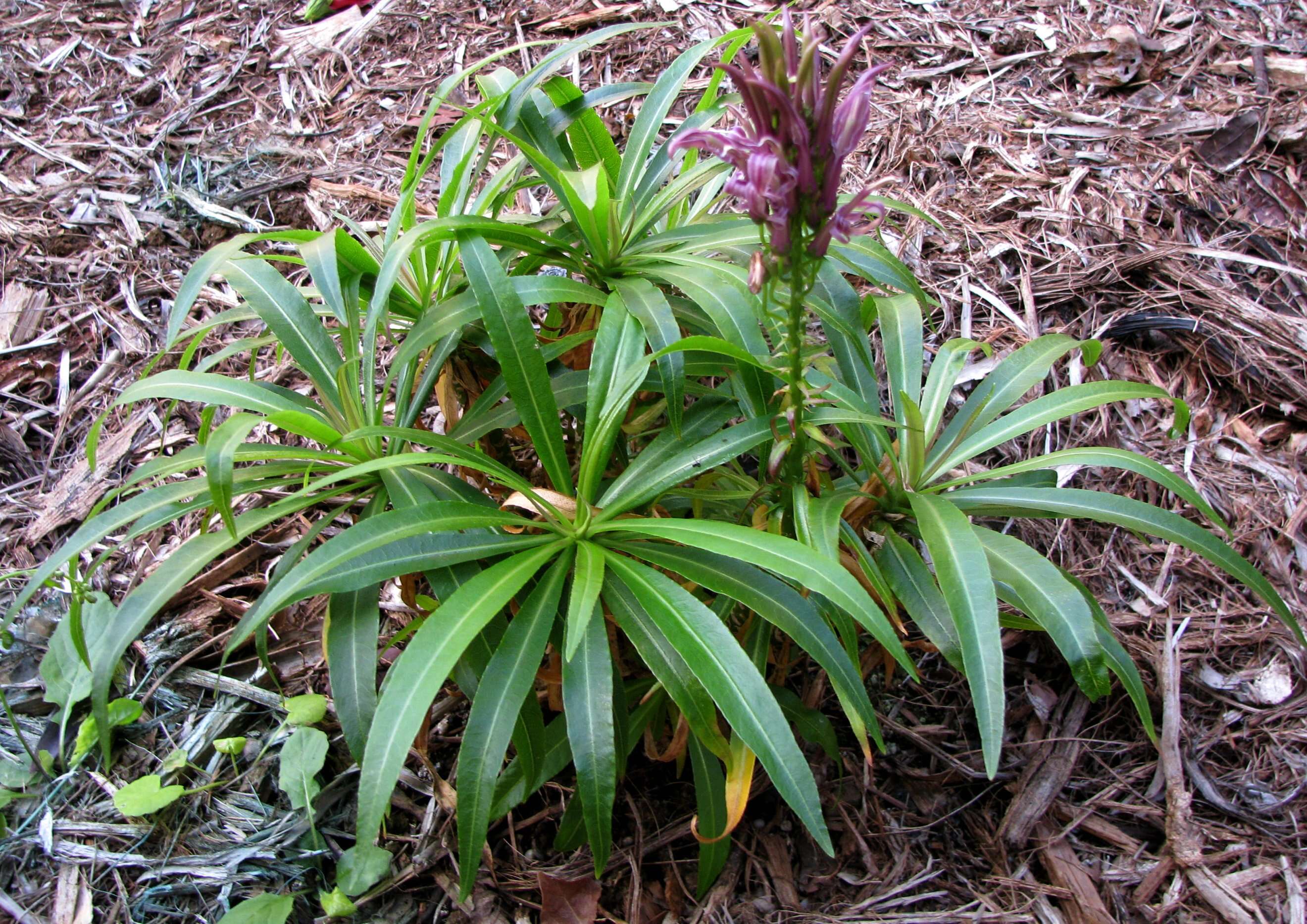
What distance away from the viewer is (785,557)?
1.32 metres

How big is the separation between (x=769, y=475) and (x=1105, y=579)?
47.9 inches

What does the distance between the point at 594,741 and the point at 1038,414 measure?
1.10 meters

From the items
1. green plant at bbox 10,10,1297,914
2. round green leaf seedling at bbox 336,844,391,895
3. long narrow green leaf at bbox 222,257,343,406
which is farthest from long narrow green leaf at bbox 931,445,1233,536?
round green leaf seedling at bbox 336,844,391,895

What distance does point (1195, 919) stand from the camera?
1.77 meters

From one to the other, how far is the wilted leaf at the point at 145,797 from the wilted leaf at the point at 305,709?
250mm

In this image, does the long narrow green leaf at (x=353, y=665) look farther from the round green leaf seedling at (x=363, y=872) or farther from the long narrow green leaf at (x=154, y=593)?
the round green leaf seedling at (x=363, y=872)

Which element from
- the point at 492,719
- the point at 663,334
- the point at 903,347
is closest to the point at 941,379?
the point at 903,347

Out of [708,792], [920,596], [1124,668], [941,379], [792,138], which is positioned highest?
[792,138]

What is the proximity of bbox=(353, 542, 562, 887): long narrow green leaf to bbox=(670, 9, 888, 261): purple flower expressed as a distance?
2.27ft

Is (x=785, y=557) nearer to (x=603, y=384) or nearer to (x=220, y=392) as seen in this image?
(x=603, y=384)

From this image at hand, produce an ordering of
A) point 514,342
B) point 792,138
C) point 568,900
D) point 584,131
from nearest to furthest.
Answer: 1. point 792,138
2. point 514,342
3. point 568,900
4. point 584,131

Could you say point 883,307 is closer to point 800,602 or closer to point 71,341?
point 800,602

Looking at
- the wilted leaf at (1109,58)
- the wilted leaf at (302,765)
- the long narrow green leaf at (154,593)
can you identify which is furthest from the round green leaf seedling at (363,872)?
the wilted leaf at (1109,58)

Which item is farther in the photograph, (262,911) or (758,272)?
(262,911)
